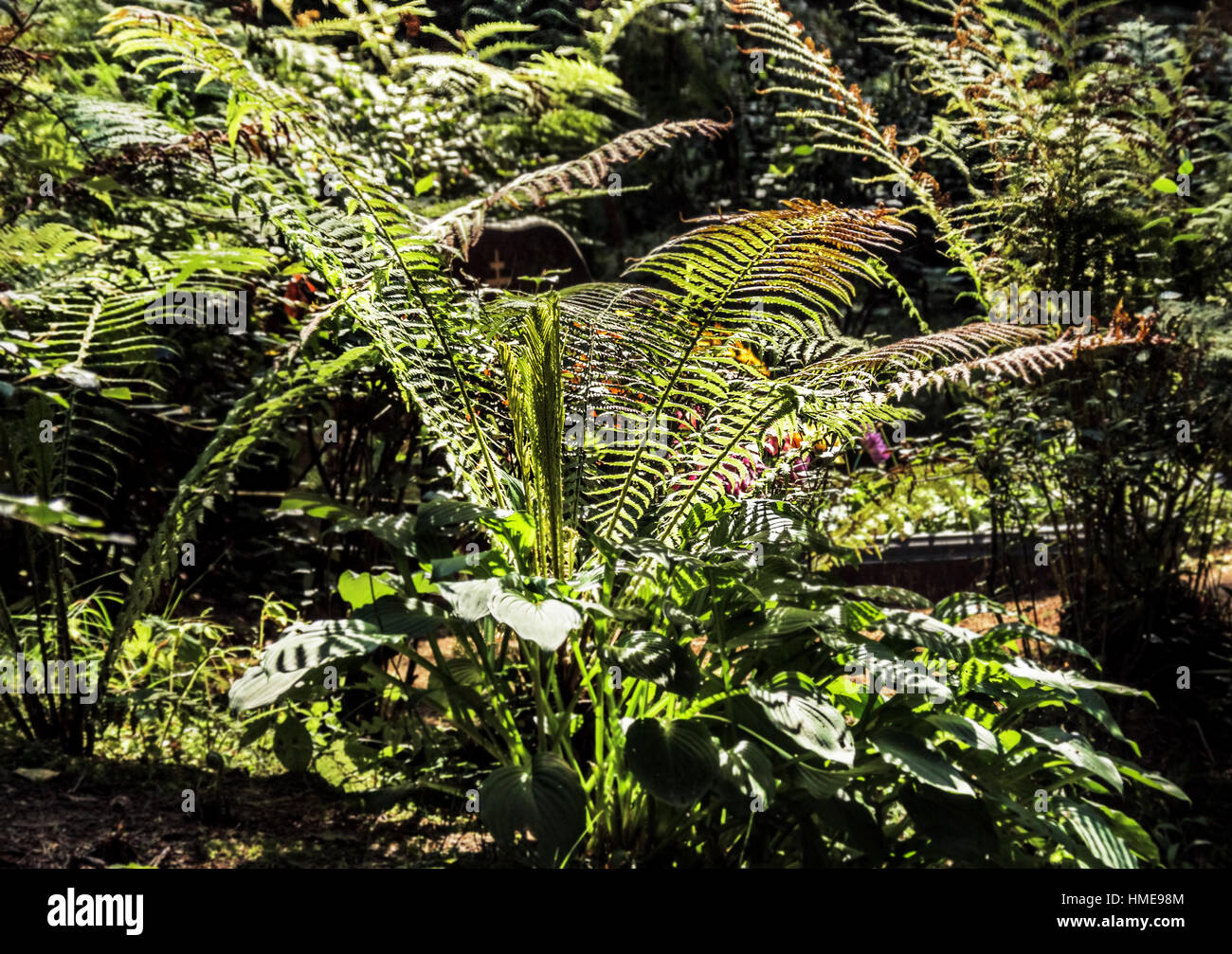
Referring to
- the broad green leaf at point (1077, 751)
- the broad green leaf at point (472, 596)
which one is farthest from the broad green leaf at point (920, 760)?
the broad green leaf at point (472, 596)

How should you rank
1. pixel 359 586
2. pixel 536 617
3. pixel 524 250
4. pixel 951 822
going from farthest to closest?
1. pixel 524 250
2. pixel 359 586
3. pixel 951 822
4. pixel 536 617

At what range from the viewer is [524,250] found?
492cm

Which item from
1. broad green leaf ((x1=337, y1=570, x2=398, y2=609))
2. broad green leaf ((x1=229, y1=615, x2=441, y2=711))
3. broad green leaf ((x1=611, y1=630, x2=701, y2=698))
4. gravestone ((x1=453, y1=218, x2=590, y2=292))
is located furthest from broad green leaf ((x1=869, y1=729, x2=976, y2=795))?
gravestone ((x1=453, y1=218, x2=590, y2=292))

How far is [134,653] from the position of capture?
9.40 ft

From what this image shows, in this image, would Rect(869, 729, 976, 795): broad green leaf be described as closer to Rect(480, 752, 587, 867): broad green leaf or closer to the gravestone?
Rect(480, 752, 587, 867): broad green leaf

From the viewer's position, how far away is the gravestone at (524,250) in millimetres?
4645

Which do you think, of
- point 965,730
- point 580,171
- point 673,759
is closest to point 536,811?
point 673,759

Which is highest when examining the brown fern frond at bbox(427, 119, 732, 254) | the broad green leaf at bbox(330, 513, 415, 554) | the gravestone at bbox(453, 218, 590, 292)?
the gravestone at bbox(453, 218, 590, 292)

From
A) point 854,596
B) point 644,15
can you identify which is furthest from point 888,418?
point 644,15

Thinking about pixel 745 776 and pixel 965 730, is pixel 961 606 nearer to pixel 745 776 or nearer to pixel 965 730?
pixel 965 730

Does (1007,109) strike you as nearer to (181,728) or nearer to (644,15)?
(181,728)

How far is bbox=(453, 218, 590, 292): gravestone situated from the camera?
464 cm

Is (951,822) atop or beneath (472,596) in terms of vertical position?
beneath
